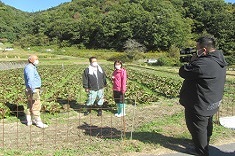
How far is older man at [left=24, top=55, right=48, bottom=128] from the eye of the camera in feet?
23.5

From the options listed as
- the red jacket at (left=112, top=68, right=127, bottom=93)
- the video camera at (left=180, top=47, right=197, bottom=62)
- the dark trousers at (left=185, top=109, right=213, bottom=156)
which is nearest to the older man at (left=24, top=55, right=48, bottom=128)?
the red jacket at (left=112, top=68, right=127, bottom=93)

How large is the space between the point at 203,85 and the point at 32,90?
13.5ft

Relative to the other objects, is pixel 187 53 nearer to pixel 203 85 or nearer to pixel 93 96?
pixel 203 85

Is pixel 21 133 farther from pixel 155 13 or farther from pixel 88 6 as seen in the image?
pixel 88 6

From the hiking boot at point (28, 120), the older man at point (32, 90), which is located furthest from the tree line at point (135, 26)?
the hiking boot at point (28, 120)

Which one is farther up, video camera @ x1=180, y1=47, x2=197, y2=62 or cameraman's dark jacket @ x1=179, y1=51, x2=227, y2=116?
video camera @ x1=180, y1=47, x2=197, y2=62

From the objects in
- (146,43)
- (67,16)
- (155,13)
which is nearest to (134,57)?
(146,43)

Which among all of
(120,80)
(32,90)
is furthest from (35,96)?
(120,80)

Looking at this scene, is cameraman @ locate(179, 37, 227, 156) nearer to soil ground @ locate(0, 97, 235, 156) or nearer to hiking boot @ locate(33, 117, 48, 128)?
soil ground @ locate(0, 97, 235, 156)

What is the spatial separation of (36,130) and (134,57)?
178 feet

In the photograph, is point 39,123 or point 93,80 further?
point 93,80

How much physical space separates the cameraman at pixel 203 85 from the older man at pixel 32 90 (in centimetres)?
371

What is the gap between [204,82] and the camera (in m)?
4.77

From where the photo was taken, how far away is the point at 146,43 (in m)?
84.9
